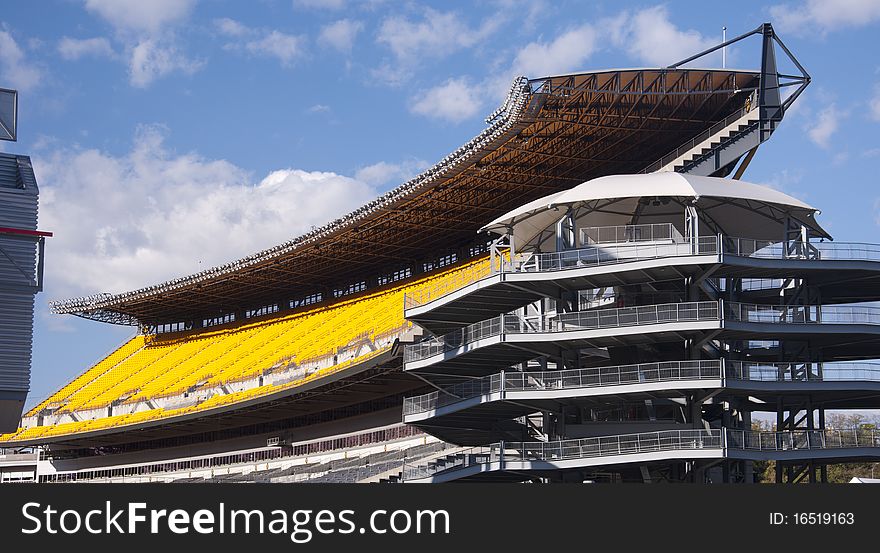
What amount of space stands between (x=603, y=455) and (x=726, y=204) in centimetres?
1231

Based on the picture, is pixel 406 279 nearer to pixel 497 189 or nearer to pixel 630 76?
pixel 497 189

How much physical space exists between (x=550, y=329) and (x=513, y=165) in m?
24.0

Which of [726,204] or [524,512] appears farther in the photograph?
[726,204]

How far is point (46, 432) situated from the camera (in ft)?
321

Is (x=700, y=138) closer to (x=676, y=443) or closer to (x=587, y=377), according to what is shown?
(x=587, y=377)

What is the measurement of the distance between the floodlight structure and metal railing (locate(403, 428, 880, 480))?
60.8 feet

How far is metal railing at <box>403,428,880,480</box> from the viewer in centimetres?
4753

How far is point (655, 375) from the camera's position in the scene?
48.6 meters

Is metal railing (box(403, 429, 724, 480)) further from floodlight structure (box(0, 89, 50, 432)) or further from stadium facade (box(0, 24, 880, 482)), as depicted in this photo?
floodlight structure (box(0, 89, 50, 432))

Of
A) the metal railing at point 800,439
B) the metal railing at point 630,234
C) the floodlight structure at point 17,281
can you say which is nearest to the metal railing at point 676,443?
the metal railing at point 800,439

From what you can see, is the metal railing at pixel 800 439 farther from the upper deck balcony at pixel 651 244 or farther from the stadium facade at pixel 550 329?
the upper deck balcony at pixel 651 244

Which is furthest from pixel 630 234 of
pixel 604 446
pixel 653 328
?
pixel 604 446

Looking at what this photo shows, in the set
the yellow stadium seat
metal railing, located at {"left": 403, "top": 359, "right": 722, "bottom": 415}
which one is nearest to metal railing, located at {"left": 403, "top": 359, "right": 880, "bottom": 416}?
metal railing, located at {"left": 403, "top": 359, "right": 722, "bottom": 415}

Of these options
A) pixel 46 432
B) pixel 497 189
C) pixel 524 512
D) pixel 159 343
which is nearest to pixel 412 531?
pixel 524 512
